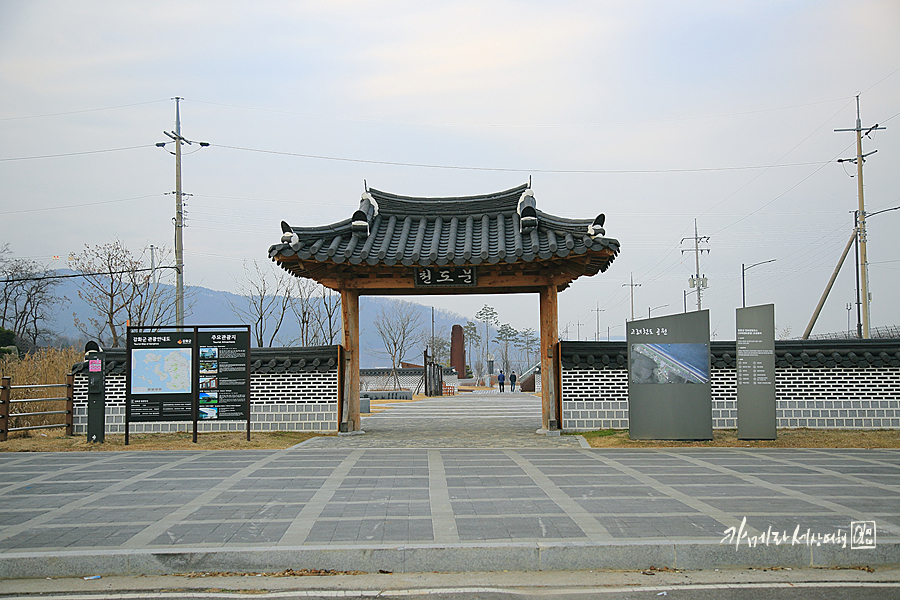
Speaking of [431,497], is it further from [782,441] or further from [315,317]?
[315,317]

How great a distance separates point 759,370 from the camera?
12.8m

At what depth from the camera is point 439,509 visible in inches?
277

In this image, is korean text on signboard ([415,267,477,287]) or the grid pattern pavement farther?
korean text on signboard ([415,267,477,287])

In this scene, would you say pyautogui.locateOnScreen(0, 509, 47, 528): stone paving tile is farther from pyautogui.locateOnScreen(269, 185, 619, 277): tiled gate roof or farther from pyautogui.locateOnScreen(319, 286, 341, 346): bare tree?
pyautogui.locateOnScreen(319, 286, 341, 346): bare tree

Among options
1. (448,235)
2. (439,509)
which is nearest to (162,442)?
(448,235)

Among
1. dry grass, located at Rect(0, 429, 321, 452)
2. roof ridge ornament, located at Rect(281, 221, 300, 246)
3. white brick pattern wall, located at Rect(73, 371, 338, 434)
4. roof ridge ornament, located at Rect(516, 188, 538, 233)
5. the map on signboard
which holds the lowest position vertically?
dry grass, located at Rect(0, 429, 321, 452)

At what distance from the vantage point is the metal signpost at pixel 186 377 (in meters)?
13.0

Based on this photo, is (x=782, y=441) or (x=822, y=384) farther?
(x=822, y=384)

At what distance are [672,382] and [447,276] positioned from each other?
4.83 metres

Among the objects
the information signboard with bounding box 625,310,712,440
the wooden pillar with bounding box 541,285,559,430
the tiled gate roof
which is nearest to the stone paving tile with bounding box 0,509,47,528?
the tiled gate roof

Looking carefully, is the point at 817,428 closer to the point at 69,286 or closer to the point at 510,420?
the point at 510,420

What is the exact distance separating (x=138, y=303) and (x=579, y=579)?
31145 millimetres

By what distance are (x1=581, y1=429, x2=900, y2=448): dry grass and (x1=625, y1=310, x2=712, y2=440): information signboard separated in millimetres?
258

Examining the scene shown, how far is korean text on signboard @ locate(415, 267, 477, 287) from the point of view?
550 inches
